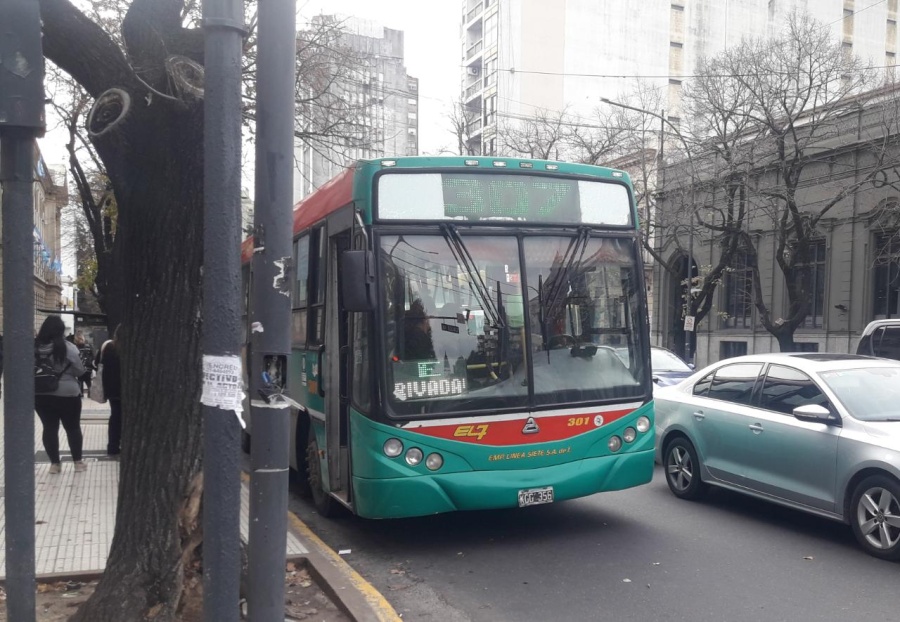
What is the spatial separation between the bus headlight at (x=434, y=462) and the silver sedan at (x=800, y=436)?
3.02 metres

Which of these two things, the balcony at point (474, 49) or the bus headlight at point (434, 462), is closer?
the bus headlight at point (434, 462)

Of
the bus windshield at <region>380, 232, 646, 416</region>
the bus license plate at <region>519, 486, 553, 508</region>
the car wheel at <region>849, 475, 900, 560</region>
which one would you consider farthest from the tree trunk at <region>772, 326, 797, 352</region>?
the bus license plate at <region>519, 486, 553, 508</region>

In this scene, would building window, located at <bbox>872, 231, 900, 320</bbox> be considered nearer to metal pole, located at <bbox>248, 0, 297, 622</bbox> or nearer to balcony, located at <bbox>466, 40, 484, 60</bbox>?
metal pole, located at <bbox>248, 0, 297, 622</bbox>

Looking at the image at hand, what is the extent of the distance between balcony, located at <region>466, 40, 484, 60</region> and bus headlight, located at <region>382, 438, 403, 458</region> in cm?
6004

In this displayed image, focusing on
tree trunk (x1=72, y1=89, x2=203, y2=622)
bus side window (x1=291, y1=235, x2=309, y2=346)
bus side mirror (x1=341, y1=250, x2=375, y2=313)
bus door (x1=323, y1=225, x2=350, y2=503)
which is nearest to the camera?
tree trunk (x1=72, y1=89, x2=203, y2=622)

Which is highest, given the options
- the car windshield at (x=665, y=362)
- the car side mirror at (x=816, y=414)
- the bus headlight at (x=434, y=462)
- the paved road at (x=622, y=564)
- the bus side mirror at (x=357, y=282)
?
the bus side mirror at (x=357, y=282)

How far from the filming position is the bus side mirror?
6.25 meters

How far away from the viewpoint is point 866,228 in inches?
1123

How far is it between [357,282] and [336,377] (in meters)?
1.47

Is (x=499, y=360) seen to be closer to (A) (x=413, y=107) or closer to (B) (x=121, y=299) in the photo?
(B) (x=121, y=299)

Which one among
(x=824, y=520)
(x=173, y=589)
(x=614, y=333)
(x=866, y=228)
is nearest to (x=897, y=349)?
(x=824, y=520)

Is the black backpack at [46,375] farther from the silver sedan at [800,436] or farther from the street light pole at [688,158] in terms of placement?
the street light pole at [688,158]

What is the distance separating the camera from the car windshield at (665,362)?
15766 millimetres

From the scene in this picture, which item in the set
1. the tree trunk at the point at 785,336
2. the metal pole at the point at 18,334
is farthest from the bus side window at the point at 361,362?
the tree trunk at the point at 785,336
